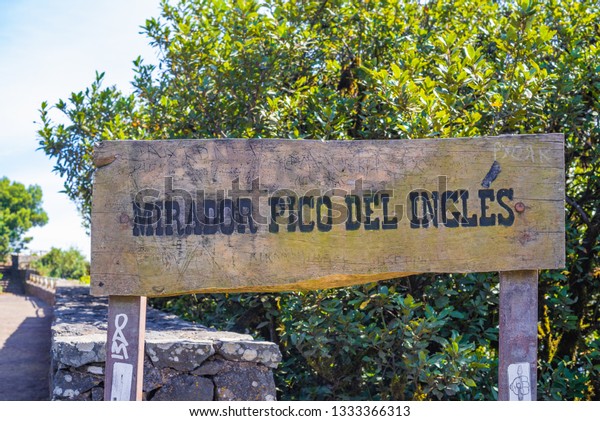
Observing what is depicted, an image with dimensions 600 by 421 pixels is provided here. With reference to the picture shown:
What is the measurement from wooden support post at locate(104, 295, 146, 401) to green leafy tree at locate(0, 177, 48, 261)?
5368cm

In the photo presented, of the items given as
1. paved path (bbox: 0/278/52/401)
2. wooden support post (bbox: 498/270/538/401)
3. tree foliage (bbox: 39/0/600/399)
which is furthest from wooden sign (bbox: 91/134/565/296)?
paved path (bbox: 0/278/52/401)

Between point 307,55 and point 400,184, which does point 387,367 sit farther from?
point 307,55

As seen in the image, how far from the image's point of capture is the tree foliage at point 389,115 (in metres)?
5.17

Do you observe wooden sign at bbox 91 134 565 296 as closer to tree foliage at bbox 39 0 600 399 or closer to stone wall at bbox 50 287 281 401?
stone wall at bbox 50 287 281 401

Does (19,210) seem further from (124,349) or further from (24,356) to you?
(124,349)

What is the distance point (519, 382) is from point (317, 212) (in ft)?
4.18

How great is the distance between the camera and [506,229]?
324cm

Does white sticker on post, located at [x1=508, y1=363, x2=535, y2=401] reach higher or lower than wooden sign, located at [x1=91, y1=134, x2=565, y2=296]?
lower

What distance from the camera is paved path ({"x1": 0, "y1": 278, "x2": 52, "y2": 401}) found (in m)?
5.83

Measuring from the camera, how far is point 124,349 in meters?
3.27

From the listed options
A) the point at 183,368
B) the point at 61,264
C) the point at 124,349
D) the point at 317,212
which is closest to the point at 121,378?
the point at 124,349

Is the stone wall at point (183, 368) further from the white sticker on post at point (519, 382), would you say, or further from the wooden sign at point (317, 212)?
the white sticker on post at point (519, 382)

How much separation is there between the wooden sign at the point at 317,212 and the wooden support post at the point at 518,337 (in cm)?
10

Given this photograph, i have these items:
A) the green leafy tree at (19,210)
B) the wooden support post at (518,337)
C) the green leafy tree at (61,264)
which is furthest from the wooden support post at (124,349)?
the green leafy tree at (19,210)
